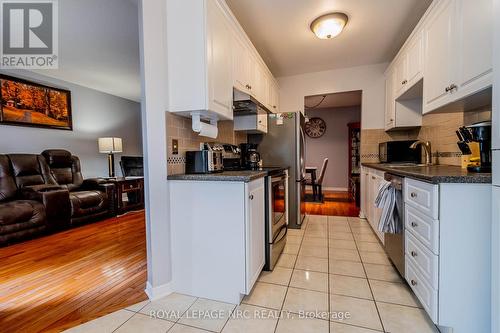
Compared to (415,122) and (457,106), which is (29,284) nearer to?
(457,106)

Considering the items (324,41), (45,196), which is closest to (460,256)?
(324,41)

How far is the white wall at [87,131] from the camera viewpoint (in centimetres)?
346

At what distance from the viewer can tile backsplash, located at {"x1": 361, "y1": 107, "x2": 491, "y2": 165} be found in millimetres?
2015

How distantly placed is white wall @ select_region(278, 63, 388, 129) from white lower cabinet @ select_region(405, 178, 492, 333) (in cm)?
271

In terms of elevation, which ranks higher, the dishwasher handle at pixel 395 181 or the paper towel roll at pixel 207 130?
the paper towel roll at pixel 207 130

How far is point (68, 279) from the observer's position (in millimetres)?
1894

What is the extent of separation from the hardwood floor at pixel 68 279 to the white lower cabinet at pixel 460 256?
191 cm

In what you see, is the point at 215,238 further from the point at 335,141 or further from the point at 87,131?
the point at 335,141

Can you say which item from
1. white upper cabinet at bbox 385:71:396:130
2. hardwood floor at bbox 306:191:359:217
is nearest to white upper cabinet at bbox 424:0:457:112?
white upper cabinet at bbox 385:71:396:130

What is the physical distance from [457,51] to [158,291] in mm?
2748

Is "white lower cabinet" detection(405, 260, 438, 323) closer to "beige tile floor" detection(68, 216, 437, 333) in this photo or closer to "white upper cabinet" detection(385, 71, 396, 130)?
"beige tile floor" detection(68, 216, 437, 333)

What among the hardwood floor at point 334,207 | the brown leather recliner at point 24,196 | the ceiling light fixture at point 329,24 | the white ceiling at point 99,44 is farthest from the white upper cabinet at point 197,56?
the hardwood floor at point 334,207

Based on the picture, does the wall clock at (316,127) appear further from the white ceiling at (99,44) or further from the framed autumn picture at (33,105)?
the framed autumn picture at (33,105)

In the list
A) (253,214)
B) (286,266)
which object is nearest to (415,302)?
(286,266)
